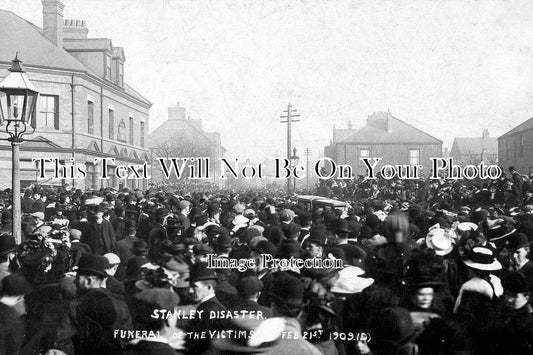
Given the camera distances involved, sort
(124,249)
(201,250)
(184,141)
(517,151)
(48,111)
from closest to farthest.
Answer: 1. (201,250)
2. (124,249)
3. (48,111)
4. (184,141)
5. (517,151)

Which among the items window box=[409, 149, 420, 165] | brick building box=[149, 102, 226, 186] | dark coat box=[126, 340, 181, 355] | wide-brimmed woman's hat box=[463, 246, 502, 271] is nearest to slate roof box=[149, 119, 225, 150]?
brick building box=[149, 102, 226, 186]

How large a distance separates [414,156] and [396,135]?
401 mm

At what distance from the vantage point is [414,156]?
22.7 ft

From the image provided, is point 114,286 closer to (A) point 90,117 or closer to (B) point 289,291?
(B) point 289,291

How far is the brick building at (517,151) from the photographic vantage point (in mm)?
8883

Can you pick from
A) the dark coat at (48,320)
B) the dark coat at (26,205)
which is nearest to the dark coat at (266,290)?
the dark coat at (48,320)

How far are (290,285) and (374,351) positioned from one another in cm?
70

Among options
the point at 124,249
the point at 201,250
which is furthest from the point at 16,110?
the point at 201,250

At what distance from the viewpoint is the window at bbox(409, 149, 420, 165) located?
688cm

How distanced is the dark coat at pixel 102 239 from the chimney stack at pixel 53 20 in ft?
8.72

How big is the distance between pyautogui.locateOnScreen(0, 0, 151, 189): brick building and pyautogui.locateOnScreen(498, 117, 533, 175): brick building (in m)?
6.15

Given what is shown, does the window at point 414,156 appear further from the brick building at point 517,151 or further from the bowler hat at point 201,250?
the bowler hat at point 201,250

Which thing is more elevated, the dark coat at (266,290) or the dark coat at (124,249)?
the dark coat at (124,249)

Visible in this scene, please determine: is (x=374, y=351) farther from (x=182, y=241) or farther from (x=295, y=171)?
(x=295, y=171)
